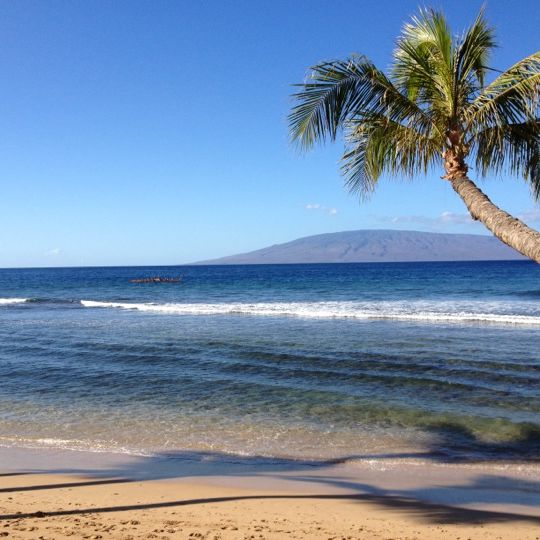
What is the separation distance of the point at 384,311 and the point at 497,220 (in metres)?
24.6

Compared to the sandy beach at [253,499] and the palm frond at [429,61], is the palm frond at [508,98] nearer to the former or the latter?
the palm frond at [429,61]

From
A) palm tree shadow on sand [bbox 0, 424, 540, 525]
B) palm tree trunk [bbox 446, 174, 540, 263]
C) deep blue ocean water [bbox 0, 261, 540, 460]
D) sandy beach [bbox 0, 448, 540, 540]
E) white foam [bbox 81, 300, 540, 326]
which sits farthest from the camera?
white foam [bbox 81, 300, 540, 326]

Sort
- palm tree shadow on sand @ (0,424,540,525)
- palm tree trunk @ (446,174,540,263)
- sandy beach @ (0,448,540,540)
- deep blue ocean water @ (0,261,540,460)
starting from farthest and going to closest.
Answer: deep blue ocean water @ (0,261,540,460) < palm tree shadow on sand @ (0,424,540,525) < sandy beach @ (0,448,540,540) < palm tree trunk @ (446,174,540,263)

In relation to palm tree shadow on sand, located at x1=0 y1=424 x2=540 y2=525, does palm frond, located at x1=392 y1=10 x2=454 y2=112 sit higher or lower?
higher

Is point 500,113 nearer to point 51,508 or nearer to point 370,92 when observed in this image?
point 370,92

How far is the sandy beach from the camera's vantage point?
536cm

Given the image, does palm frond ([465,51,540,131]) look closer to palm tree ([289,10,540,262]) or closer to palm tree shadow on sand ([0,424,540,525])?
palm tree ([289,10,540,262])

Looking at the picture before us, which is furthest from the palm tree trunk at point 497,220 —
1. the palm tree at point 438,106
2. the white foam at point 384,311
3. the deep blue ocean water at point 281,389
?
the white foam at point 384,311

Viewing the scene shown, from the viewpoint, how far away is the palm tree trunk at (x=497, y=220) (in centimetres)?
512

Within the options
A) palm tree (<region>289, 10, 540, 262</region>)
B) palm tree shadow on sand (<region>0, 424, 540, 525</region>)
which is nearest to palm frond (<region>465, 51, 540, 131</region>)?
palm tree (<region>289, 10, 540, 262</region>)

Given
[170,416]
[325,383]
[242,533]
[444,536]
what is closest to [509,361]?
[325,383]

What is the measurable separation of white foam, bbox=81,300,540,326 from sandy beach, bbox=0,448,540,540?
62.8 feet

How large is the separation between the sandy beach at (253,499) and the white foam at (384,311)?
62.8ft

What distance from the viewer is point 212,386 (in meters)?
12.6
